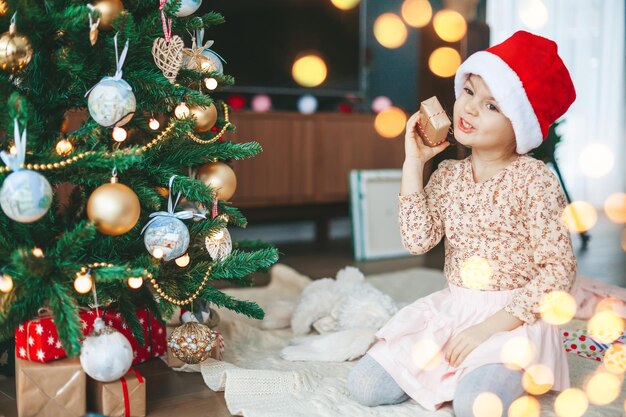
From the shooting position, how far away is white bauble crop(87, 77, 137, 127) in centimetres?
111

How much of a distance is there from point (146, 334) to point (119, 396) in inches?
→ 12.1

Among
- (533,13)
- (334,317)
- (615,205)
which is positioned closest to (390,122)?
(533,13)

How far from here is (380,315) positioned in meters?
1.64

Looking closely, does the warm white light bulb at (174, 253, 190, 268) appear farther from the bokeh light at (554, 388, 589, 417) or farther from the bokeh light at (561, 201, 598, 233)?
the bokeh light at (561, 201, 598, 233)

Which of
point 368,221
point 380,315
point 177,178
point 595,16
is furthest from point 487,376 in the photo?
point 595,16

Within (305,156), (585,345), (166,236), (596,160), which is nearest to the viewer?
(166,236)

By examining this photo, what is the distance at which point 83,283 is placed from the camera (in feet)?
3.51

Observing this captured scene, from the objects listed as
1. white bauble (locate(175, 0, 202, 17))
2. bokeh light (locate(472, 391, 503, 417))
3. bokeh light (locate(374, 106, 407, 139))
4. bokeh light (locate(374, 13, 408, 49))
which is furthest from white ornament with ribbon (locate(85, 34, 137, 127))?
bokeh light (locate(374, 13, 408, 49))

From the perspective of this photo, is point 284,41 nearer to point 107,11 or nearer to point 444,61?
point 444,61

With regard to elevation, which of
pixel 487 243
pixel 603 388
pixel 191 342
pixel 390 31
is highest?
pixel 390 31

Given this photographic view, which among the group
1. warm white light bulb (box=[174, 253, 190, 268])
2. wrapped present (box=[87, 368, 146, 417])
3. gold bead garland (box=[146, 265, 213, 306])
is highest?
warm white light bulb (box=[174, 253, 190, 268])

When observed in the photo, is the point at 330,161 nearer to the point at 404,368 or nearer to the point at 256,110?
the point at 256,110

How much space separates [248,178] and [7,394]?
5.49 ft

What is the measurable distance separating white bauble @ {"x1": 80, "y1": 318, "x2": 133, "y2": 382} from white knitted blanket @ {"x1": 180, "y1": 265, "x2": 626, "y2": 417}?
221 millimetres
